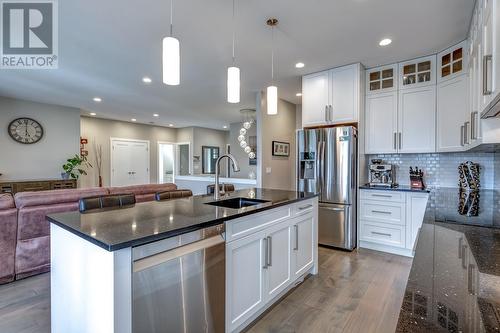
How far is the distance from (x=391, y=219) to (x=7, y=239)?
4527mm

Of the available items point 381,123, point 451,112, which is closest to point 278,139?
point 381,123

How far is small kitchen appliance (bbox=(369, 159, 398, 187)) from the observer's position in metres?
3.75

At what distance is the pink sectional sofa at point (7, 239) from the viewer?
2.51 m

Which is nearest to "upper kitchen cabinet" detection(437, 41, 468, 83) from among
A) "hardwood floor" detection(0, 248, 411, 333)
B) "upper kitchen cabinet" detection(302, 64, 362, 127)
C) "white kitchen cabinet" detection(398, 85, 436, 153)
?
"white kitchen cabinet" detection(398, 85, 436, 153)

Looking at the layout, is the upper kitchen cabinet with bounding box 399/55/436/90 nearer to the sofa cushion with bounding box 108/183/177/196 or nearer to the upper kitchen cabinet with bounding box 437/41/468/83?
the upper kitchen cabinet with bounding box 437/41/468/83

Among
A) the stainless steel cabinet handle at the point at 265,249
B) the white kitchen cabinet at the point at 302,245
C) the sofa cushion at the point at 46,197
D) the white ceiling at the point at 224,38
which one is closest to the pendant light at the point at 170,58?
the white ceiling at the point at 224,38

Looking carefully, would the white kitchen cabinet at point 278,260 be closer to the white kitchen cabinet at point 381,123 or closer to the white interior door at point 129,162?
the white kitchen cabinet at point 381,123

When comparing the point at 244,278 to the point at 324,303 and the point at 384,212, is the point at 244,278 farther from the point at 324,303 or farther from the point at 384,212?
the point at 384,212

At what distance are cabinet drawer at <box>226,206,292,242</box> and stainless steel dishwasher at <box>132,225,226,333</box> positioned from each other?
0.09m

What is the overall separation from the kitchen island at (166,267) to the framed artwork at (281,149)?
3.00 metres

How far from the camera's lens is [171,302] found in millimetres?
1290

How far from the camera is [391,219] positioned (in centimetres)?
344

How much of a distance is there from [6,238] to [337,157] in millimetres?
3980

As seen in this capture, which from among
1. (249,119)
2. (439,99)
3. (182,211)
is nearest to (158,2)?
(182,211)
